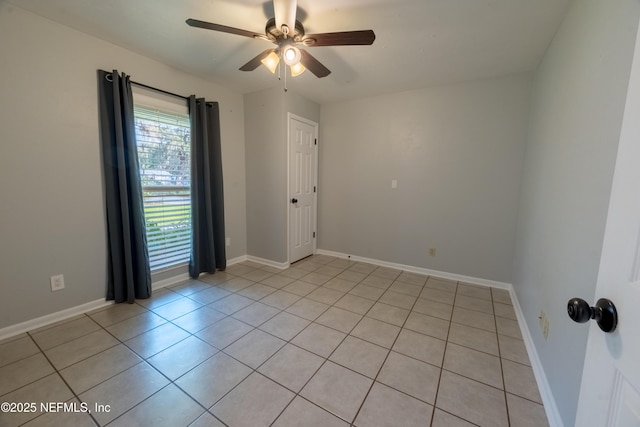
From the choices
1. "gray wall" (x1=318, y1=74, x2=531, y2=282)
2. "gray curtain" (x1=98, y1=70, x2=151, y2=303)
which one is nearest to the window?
"gray curtain" (x1=98, y1=70, x2=151, y2=303)

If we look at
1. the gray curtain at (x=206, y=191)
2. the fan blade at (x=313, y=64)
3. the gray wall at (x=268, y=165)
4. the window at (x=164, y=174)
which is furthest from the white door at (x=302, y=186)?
the fan blade at (x=313, y=64)

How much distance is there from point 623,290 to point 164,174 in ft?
10.8

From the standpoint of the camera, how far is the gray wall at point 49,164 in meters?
1.86

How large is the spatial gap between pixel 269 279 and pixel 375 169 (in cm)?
206

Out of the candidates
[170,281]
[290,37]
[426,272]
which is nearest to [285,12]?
[290,37]

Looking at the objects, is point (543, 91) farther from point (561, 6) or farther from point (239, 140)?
point (239, 140)

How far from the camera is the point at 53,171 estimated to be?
2055 millimetres

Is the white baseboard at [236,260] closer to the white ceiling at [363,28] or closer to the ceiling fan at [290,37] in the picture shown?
the white ceiling at [363,28]

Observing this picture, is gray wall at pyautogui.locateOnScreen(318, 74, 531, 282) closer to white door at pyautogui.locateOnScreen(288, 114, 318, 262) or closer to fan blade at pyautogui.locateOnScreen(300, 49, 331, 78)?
white door at pyautogui.locateOnScreen(288, 114, 318, 262)

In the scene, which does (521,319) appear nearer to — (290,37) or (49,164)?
(290,37)

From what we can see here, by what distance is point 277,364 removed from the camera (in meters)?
1.71

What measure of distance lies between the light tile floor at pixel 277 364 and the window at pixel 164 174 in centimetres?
54

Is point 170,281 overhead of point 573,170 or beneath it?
beneath

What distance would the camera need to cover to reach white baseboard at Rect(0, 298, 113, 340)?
192 centimetres
